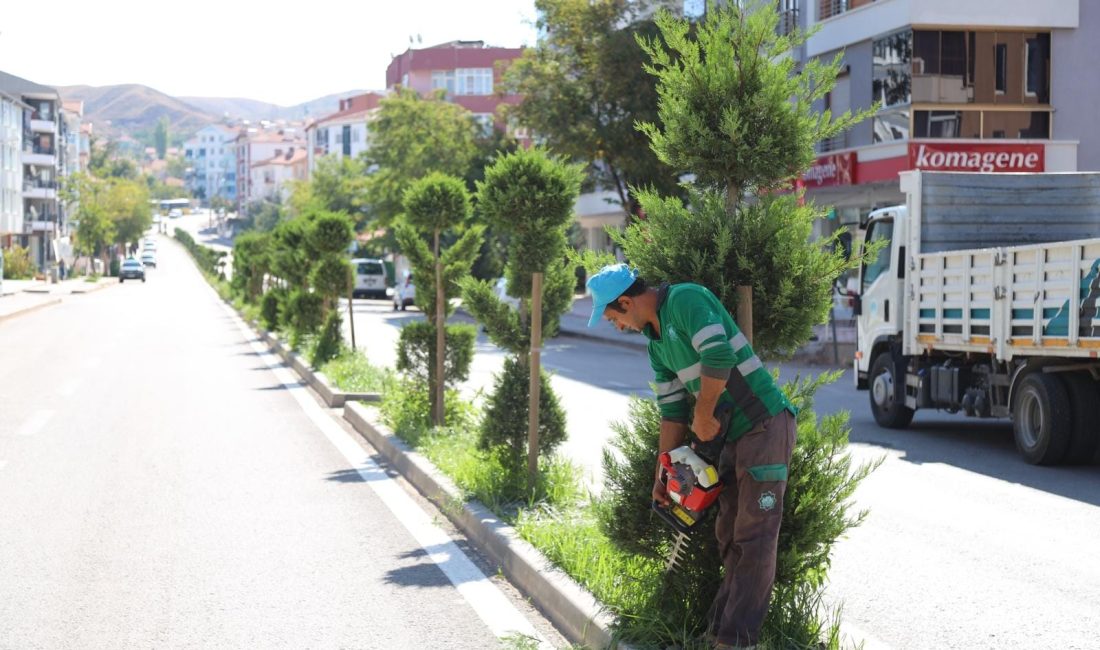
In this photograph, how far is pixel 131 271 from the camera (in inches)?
3912

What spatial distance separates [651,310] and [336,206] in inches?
3632

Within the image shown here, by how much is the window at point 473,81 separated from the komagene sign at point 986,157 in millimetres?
72001

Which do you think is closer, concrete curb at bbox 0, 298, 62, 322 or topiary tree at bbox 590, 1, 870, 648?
topiary tree at bbox 590, 1, 870, 648

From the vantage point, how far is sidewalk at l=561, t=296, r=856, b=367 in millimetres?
26000

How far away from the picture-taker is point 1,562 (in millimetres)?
7730

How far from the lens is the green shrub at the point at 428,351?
43.0ft

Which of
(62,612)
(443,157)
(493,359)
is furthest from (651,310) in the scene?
(443,157)

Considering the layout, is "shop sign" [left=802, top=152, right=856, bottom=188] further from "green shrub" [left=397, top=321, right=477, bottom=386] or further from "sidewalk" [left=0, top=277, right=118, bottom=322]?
"sidewalk" [left=0, top=277, right=118, bottom=322]

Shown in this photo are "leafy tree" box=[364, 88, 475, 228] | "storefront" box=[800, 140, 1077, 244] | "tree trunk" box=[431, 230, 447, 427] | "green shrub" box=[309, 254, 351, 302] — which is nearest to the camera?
"tree trunk" box=[431, 230, 447, 427]

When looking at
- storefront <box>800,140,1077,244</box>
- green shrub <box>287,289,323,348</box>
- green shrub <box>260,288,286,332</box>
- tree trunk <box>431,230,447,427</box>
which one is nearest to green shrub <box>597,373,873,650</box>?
tree trunk <box>431,230,447,427</box>

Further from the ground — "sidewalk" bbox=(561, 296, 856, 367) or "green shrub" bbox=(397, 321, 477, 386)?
"green shrub" bbox=(397, 321, 477, 386)

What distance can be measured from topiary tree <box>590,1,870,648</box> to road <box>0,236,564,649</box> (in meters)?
0.84

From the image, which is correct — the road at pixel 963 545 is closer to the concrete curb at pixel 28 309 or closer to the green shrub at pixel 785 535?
the green shrub at pixel 785 535

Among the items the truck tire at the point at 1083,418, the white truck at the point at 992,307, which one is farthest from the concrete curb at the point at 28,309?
the truck tire at the point at 1083,418
